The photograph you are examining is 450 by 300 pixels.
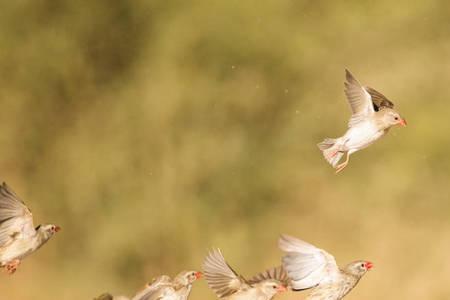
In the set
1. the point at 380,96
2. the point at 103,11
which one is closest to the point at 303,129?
the point at 380,96

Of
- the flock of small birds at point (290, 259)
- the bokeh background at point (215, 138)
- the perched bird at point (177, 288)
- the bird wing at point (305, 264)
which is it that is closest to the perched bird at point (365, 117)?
the flock of small birds at point (290, 259)

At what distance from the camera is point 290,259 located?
3938 mm

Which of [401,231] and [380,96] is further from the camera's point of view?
[401,231]

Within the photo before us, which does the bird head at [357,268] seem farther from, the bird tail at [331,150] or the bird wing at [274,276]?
the bird tail at [331,150]

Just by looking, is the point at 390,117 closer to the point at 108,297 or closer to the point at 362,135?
the point at 362,135

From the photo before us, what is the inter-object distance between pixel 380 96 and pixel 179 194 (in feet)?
4.22

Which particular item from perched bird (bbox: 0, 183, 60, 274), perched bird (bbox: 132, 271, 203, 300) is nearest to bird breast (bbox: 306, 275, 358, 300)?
perched bird (bbox: 132, 271, 203, 300)

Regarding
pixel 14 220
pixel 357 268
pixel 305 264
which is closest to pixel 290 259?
pixel 305 264

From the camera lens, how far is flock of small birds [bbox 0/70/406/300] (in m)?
4.02

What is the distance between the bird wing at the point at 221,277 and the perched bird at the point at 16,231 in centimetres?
75

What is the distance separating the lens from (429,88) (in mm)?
4727

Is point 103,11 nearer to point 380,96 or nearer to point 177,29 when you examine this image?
point 177,29

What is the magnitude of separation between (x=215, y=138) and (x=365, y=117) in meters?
1.06

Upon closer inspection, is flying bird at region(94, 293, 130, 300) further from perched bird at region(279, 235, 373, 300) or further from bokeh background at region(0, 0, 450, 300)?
perched bird at region(279, 235, 373, 300)
